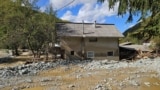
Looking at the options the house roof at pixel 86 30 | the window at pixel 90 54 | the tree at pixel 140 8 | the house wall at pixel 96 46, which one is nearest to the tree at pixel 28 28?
the house roof at pixel 86 30

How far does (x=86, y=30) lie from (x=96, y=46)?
2815mm

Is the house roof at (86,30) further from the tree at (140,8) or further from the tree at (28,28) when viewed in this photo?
the tree at (140,8)

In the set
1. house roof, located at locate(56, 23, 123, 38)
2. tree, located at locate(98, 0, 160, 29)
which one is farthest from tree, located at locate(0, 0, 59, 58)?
tree, located at locate(98, 0, 160, 29)

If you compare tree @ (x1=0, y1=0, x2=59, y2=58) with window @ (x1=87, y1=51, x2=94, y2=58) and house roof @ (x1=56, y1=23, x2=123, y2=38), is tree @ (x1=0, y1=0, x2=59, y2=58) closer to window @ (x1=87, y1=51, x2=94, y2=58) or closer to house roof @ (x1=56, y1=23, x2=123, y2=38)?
house roof @ (x1=56, y1=23, x2=123, y2=38)

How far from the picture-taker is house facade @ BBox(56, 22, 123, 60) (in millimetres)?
44219

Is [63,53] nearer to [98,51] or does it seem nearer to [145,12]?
[98,51]

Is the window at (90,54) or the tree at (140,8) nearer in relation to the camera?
the tree at (140,8)

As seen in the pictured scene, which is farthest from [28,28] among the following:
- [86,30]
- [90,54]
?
[90,54]

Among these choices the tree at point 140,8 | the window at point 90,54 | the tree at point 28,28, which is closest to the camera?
the tree at point 140,8

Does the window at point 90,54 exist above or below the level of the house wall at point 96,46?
below

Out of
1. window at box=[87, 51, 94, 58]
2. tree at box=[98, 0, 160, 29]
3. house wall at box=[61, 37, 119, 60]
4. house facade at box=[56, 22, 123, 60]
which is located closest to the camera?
tree at box=[98, 0, 160, 29]

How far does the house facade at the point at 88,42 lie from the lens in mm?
44219

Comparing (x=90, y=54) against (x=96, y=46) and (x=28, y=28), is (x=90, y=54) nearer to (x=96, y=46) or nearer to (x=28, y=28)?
(x=96, y=46)

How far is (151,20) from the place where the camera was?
1407 centimetres
